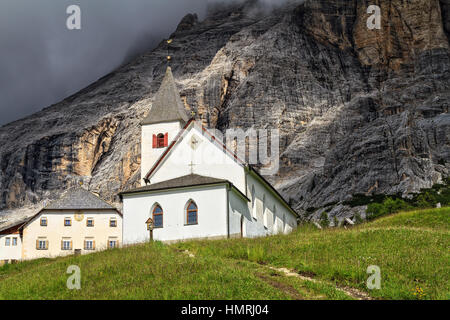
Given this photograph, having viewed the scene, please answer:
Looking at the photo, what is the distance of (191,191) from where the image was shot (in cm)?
3662

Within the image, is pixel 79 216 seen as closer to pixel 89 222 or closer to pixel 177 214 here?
pixel 89 222

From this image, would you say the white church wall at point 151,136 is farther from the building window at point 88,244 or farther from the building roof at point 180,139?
the building window at point 88,244

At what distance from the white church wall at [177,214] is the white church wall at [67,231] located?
99.6 feet

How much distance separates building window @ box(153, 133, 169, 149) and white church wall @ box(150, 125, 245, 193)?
6.43 m

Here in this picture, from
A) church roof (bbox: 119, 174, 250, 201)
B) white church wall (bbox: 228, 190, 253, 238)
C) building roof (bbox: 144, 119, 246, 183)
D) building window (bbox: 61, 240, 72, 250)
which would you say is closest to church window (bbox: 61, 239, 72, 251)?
building window (bbox: 61, 240, 72, 250)

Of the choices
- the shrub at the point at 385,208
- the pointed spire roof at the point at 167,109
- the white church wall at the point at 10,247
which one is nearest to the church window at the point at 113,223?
the white church wall at the point at 10,247

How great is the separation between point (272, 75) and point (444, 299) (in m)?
151

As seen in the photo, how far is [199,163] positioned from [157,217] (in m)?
5.70

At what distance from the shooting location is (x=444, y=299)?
17.2 meters

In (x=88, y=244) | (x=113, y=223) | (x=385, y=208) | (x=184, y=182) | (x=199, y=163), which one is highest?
(x=199, y=163)

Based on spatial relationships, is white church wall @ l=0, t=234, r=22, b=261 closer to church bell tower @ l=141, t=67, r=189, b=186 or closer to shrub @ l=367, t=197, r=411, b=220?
church bell tower @ l=141, t=67, r=189, b=186

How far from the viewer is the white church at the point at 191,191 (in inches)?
1420

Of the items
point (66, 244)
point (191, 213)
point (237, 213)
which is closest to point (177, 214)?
point (191, 213)
